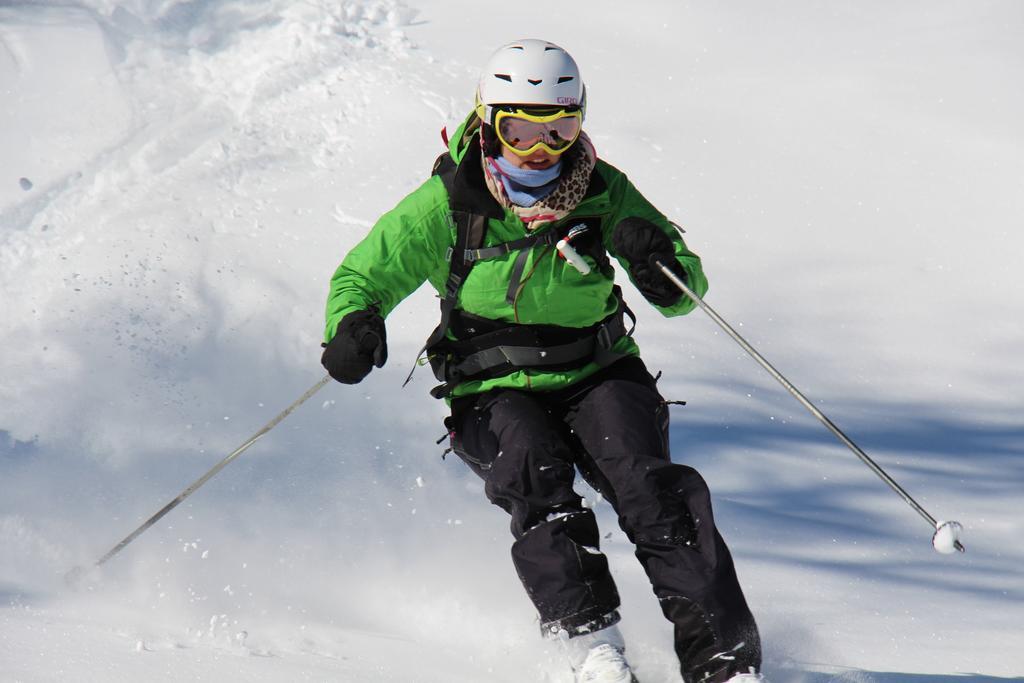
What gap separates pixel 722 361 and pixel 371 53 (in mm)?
5335

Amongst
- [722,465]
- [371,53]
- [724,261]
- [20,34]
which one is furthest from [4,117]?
[722,465]

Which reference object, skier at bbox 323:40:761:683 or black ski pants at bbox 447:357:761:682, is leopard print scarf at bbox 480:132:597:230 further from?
black ski pants at bbox 447:357:761:682

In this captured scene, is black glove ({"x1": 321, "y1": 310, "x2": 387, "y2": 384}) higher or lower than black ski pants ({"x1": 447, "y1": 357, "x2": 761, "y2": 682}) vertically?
higher

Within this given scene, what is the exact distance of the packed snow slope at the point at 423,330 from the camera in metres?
4.12

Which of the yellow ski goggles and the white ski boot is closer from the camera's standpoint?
the white ski boot

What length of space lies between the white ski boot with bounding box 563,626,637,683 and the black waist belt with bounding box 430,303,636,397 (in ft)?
2.91

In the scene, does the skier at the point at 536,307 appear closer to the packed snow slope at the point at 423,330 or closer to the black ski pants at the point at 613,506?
the black ski pants at the point at 613,506

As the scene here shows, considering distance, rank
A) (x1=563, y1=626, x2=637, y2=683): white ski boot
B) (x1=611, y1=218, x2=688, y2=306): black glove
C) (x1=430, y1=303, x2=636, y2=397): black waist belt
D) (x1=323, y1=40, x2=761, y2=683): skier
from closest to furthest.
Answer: (x1=563, y1=626, x2=637, y2=683): white ski boot < (x1=323, y1=40, x2=761, y2=683): skier < (x1=611, y1=218, x2=688, y2=306): black glove < (x1=430, y1=303, x2=636, y2=397): black waist belt

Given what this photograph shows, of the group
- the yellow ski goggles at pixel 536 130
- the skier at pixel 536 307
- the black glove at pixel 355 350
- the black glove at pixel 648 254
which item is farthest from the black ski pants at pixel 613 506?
the yellow ski goggles at pixel 536 130

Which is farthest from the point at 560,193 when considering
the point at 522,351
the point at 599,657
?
the point at 599,657

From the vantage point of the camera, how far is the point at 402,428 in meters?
6.00

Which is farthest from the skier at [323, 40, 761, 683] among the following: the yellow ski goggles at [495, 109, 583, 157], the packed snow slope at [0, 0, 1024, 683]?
the packed snow slope at [0, 0, 1024, 683]

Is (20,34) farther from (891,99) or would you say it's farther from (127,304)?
(891,99)

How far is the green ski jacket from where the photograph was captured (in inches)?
133
